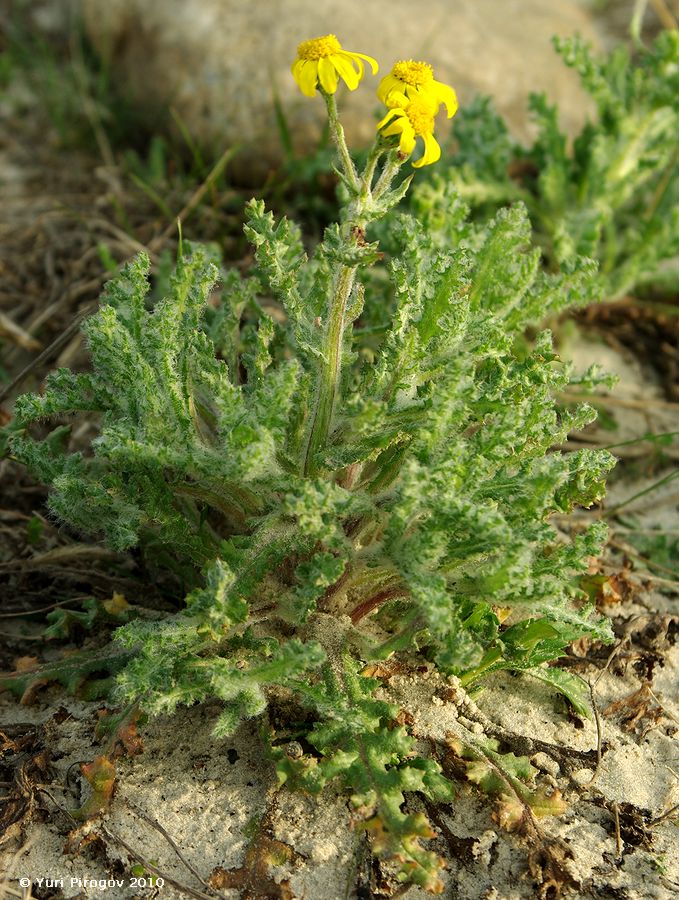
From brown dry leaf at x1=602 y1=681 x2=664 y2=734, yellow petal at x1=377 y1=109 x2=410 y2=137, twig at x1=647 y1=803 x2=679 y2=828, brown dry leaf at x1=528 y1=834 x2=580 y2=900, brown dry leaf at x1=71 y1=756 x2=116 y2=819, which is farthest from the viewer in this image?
brown dry leaf at x1=602 y1=681 x2=664 y2=734

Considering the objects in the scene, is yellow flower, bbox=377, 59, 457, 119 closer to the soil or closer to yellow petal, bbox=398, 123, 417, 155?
yellow petal, bbox=398, 123, 417, 155

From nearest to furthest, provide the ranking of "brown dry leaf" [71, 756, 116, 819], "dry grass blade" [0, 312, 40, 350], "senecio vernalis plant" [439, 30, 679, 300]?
"brown dry leaf" [71, 756, 116, 819] → "dry grass blade" [0, 312, 40, 350] → "senecio vernalis plant" [439, 30, 679, 300]

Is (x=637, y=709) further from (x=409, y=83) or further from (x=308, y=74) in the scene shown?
(x=308, y=74)

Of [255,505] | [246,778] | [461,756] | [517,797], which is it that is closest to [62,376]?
[255,505]

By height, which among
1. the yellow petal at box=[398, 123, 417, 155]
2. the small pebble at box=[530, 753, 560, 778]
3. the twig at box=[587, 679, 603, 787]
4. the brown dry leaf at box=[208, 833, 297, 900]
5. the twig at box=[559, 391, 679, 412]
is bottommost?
the brown dry leaf at box=[208, 833, 297, 900]

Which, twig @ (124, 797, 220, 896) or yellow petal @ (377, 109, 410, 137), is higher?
yellow petal @ (377, 109, 410, 137)

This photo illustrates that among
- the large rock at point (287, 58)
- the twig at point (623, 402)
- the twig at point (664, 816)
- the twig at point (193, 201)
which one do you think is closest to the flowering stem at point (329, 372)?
the twig at point (664, 816)

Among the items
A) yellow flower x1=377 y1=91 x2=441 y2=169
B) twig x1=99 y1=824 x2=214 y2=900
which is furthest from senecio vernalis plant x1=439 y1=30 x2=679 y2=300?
twig x1=99 y1=824 x2=214 y2=900
